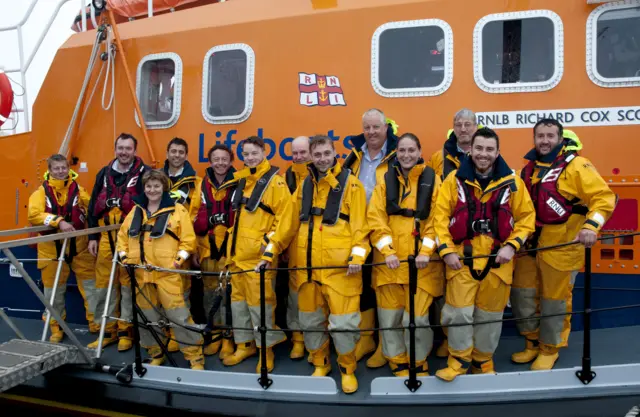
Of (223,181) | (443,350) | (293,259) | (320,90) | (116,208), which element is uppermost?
(320,90)

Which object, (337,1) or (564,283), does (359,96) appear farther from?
(564,283)

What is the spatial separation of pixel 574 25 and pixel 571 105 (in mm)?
589

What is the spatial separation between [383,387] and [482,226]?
1116 millimetres

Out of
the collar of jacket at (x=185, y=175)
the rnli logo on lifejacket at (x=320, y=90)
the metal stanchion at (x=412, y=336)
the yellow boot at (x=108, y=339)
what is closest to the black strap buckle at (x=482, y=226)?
the metal stanchion at (x=412, y=336)

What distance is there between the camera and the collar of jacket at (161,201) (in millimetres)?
3608

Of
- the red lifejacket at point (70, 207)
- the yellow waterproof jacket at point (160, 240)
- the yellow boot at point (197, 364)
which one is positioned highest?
the red lifejacket at point (70, 207)

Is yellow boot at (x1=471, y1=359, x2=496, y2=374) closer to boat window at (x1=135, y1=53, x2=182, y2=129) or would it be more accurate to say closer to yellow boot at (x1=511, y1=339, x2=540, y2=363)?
yellow boot at (x1=511, y1=339, x2=540, y2=363)

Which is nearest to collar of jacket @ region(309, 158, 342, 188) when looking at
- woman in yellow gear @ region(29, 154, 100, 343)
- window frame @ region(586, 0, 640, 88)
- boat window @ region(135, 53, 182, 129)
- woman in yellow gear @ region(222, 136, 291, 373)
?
woman in yellow gear @ region(222, 136, 291, 373)

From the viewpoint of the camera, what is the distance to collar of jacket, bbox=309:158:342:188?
319 centimetres

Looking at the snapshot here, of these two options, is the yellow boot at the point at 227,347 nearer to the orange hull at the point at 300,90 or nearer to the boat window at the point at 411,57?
the orange hull at the point at 300,90

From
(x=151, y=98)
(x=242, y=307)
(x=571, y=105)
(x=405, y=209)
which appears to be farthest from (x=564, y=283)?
(x=151, y=98)

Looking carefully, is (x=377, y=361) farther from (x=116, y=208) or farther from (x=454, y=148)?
(x=116, y=208)

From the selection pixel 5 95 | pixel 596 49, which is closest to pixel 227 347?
pixel 596 49

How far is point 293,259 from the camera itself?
3.52 meters
